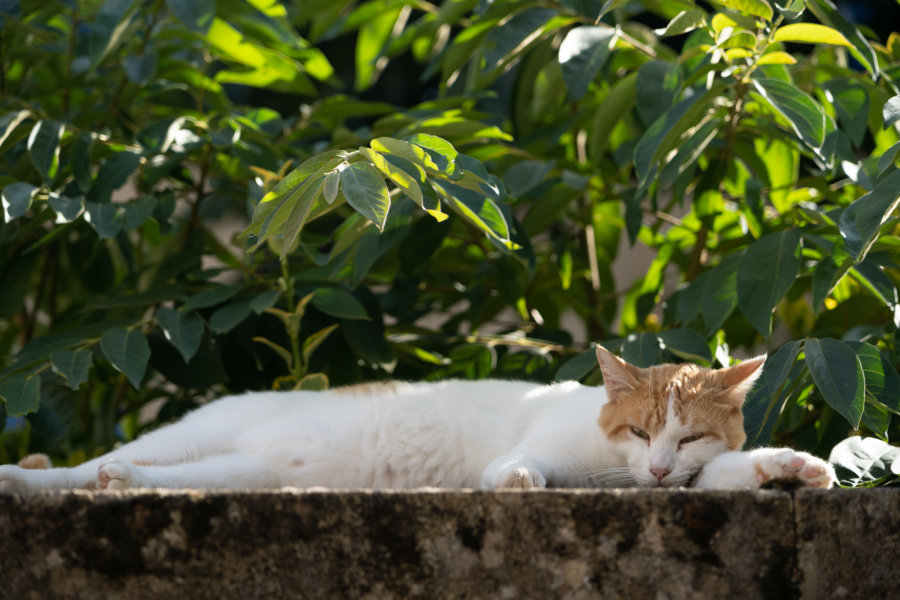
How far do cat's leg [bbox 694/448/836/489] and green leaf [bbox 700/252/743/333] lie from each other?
1.44 feet

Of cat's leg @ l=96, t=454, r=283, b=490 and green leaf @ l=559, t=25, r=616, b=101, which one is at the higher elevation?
green leaf @ l=559, t=25, r=616, b=101

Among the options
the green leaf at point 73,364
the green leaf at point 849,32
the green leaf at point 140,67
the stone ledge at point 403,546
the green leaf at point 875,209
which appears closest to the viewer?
the stone ledge at point 403,546

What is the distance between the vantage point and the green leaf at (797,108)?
1.58 meters

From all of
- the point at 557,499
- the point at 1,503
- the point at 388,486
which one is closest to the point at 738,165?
the point at 388,486

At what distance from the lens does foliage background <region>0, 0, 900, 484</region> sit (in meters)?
1.62

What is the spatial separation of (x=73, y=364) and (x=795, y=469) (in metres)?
1.37

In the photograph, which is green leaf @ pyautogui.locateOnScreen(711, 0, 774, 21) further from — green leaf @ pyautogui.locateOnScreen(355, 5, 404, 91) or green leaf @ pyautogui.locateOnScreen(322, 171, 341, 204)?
green leaf @ pyautogui.locateOnScreen(355, 5, 404, 91)

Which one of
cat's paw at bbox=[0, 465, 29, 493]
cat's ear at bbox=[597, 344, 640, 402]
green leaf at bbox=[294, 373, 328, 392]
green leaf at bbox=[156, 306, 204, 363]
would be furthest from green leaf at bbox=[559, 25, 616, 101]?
cat's paw at bbox=[0, 465, 29, 493]

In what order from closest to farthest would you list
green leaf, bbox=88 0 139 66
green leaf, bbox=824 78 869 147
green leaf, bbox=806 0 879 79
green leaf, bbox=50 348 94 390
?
green leaf, bbox=50 348 94 390 → green leaf, bbox=806 0 879 79 → green leaf, bbox=824 78 869 147 → green leaf, bbox=88 0 139 66

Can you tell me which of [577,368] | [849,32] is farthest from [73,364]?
[849,32]

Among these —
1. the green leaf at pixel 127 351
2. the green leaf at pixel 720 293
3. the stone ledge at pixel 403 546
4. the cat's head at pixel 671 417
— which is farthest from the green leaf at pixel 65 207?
the green leaf at pixel 720 293

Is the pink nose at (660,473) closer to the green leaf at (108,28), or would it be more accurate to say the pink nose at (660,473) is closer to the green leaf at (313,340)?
the green leaf at (313,340)

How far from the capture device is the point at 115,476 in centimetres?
137

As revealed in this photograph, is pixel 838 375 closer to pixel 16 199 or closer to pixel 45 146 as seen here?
pixel 16 199
